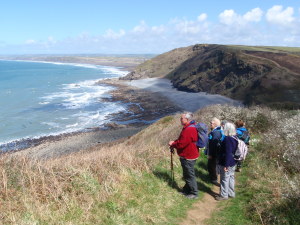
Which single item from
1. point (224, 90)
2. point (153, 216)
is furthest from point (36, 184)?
point (224, 90)

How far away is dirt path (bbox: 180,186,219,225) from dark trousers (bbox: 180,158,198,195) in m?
0.33

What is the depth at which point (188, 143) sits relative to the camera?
6500 millimetres

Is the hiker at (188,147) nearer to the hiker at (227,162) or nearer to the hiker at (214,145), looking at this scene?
the hiker at (227,162)

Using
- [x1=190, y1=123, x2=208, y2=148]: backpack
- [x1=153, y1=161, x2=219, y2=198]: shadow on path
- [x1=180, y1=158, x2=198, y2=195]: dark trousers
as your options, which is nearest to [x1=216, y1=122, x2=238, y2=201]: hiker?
[x1=153, y1=161, x2=219, y2=198]: shadow on path

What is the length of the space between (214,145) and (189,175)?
4.95 feet

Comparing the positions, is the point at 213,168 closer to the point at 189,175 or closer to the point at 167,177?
the point at 167,177

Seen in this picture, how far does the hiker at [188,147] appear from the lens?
643 centimetres

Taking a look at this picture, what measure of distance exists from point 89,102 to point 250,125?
46.5 m

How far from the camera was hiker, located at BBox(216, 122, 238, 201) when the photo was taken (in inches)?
265

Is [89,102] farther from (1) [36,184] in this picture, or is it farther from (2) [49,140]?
(1) [36,184]

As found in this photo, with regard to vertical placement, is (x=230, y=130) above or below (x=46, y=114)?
above

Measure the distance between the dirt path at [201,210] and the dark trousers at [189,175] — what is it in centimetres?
33

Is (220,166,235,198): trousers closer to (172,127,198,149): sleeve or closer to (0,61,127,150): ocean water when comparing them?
(172,127,198,149): sleeve

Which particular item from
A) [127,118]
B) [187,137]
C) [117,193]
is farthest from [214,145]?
[127,118]
